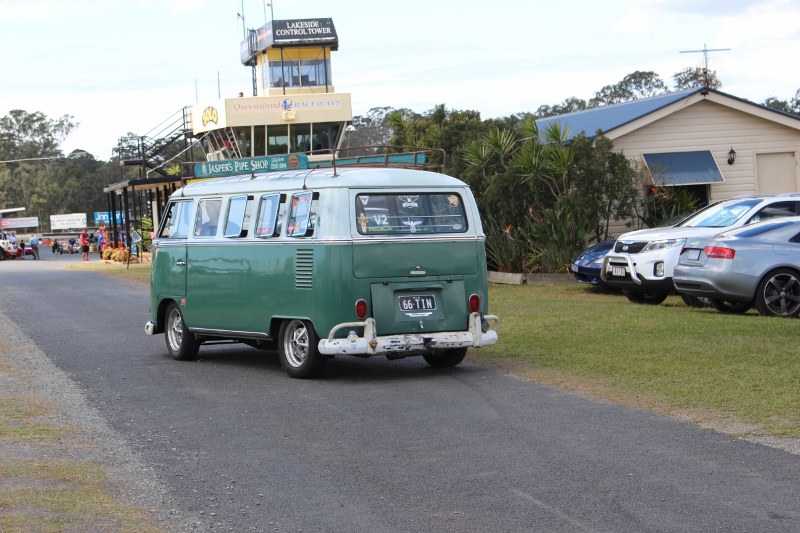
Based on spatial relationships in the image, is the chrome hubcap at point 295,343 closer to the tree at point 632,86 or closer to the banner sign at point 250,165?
the banner sign at point 250,165

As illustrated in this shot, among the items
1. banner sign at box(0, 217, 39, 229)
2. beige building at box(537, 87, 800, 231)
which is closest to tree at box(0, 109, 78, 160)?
banner sign at box(0, 217, 39, 229)

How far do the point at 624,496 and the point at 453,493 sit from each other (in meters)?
1.01

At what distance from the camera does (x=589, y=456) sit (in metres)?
7.95

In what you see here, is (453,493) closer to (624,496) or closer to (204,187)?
(624,496)

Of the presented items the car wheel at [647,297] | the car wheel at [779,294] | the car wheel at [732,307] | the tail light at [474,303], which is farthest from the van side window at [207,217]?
the car wheel at [647,297]

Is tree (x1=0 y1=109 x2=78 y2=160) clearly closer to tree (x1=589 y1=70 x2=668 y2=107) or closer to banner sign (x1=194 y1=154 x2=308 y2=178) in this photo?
tree (x1=589 y1=70 x2=668 y2=107)

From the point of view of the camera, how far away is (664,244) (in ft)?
60.8

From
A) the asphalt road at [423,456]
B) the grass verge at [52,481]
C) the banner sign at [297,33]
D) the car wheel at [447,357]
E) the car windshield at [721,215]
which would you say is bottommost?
the asphalt road at [423,456]

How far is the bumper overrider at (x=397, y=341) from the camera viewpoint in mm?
11422

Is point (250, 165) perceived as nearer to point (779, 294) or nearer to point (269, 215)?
point (269, 215)

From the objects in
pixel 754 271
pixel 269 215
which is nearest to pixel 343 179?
pixel 269 215

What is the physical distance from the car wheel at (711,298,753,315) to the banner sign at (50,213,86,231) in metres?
99.5

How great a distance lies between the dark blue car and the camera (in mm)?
21344

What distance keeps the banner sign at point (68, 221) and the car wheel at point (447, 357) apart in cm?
10261
